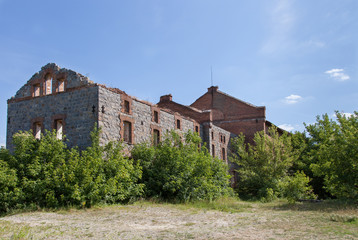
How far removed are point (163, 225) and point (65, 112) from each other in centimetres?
1008

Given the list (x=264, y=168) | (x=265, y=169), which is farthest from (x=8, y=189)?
(x=265, y=169)

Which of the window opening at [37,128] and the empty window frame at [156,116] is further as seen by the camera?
the empty window frame at [156,116]

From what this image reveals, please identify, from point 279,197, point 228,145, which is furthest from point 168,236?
point 228,145

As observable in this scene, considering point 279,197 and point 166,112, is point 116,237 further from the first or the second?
point 279,197

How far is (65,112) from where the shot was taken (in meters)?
20.0

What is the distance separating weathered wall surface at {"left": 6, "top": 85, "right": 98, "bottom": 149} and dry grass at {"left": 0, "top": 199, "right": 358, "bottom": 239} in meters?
4.81

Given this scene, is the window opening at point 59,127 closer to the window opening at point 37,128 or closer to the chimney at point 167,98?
the window opening at point 37,128

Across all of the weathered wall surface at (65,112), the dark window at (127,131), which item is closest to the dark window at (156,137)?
the dark window at (127,131)

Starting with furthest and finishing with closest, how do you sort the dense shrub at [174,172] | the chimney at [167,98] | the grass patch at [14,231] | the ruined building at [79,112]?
the chimney at [167,98]
the dense shrub at [174,172]
the ruined building at [79,112]
the grass patch at [14,231]

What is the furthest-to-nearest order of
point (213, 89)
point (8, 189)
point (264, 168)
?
point (213, 89) → point (264, 168) → point (8, 189)

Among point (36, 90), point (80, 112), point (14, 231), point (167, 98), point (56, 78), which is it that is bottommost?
point (14, 231)

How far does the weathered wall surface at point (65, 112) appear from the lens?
19.1 m

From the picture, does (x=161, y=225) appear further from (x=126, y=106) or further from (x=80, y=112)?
(x=126, y=106)

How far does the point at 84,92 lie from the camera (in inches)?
768
